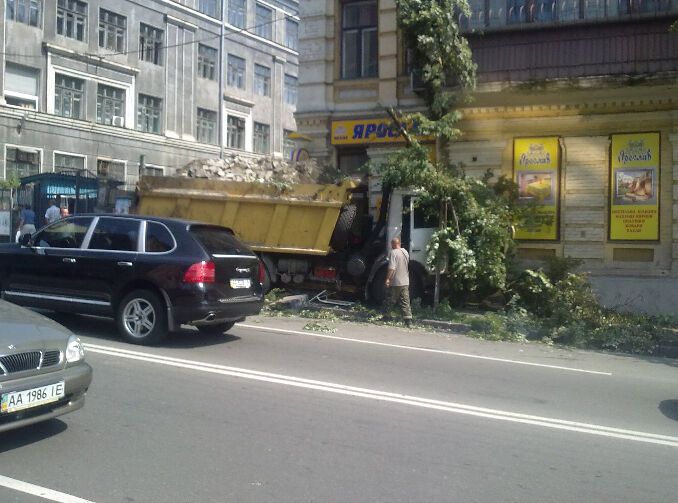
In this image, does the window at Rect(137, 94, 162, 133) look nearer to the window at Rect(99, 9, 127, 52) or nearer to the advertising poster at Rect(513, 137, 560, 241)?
the window at Rect(99, 9, 127, 52)

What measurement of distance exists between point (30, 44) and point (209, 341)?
29652mm

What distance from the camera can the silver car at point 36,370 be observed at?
16.1 ft

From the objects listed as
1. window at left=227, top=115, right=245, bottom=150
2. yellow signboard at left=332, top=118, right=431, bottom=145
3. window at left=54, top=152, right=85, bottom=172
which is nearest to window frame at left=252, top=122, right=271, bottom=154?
window at left=227, top=115, right=245, bottom=150

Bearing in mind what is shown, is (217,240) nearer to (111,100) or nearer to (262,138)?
(111,100)

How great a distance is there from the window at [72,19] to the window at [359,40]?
21644 millimetres

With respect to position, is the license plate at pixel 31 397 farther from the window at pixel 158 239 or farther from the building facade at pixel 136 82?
the building facade at pixel 136 82

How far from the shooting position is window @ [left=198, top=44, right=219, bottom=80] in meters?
43.8

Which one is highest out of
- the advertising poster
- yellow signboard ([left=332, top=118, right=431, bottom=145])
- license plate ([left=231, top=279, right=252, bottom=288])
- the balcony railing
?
the balcony railing

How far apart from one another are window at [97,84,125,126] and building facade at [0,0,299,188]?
6 centimetres

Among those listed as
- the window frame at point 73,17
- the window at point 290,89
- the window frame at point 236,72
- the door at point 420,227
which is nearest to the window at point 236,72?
the window frame at point 236,72

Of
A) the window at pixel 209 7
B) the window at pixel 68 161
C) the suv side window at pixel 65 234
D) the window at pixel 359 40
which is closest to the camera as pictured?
the suv side window at pixel 65 234

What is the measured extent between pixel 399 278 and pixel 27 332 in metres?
8.24

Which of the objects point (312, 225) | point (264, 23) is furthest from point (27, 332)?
point (264, 23)

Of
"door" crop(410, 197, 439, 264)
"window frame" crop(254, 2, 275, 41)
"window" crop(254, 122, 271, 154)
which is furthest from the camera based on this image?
"window" crop(254, 122, 271, 154)
